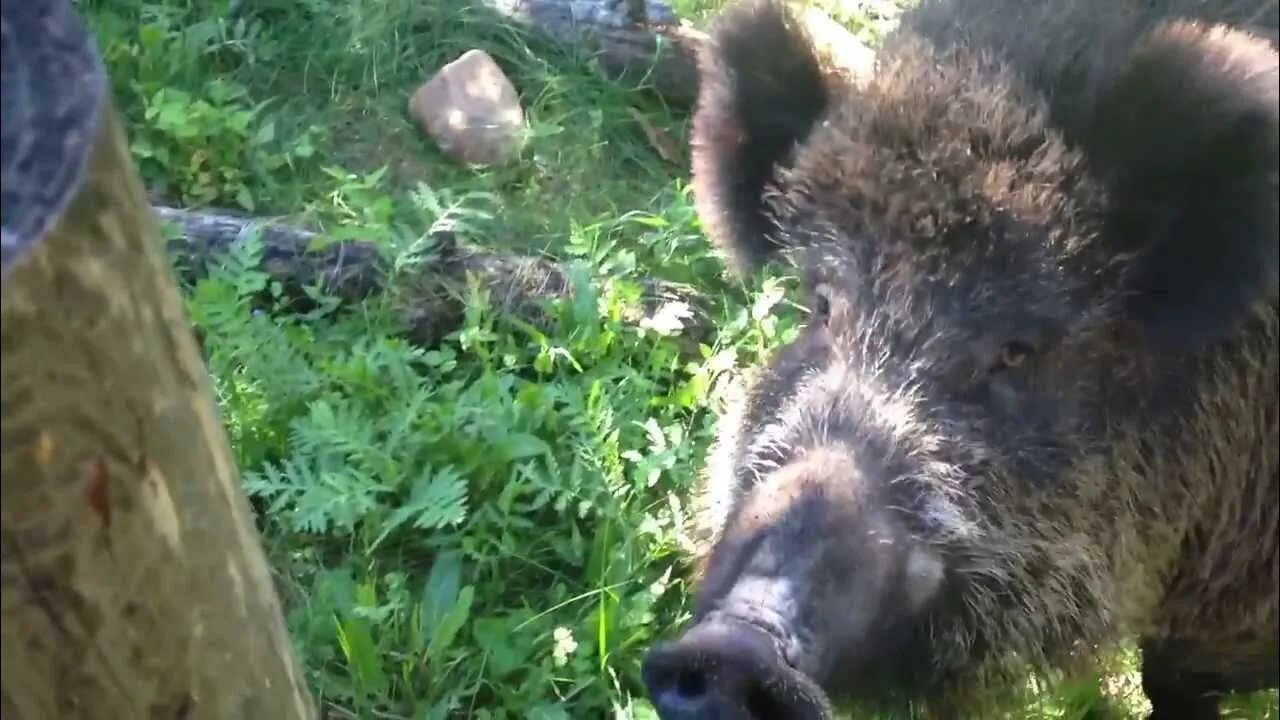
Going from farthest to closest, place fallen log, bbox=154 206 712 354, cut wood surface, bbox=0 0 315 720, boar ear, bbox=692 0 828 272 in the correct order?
fallen log, bbox=154 206 712 354 → boar ear, bbox=692 0 828 272 → cut wood surface, bbox=0 0 315 720

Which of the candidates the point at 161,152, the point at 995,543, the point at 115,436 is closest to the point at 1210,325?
the point at 995,543

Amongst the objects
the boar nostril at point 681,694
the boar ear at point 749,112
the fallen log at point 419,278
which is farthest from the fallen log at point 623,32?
the boar nostril at point 681,694

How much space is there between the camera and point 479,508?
3139 millimetres

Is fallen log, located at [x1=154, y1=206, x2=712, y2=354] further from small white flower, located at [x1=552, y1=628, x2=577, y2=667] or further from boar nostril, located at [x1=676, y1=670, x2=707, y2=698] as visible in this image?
boar nostril, located at [x1=676, y1=670, x2=707, y2=698]

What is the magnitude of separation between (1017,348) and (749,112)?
63 centimetres

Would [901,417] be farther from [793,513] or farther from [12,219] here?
[12,219]

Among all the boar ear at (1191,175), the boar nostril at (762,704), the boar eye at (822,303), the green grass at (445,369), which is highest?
the boar ear at (1191,175)

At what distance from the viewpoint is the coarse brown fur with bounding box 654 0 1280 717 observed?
205cm

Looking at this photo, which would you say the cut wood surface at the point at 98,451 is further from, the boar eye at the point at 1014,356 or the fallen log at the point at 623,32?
the fallen log at the point at 623,32

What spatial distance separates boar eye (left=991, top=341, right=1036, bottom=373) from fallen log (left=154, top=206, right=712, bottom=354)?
1518 millimetres

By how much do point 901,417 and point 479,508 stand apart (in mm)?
1296

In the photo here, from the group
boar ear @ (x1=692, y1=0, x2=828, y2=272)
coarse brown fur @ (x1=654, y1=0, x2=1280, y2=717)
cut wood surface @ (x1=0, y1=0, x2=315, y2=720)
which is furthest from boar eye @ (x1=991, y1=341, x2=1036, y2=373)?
cut wood surface @ (x1=0, y1=0, x2=315, y2=720)

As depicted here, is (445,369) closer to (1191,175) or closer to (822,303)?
(822,303)

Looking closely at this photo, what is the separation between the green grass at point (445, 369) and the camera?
289cm
